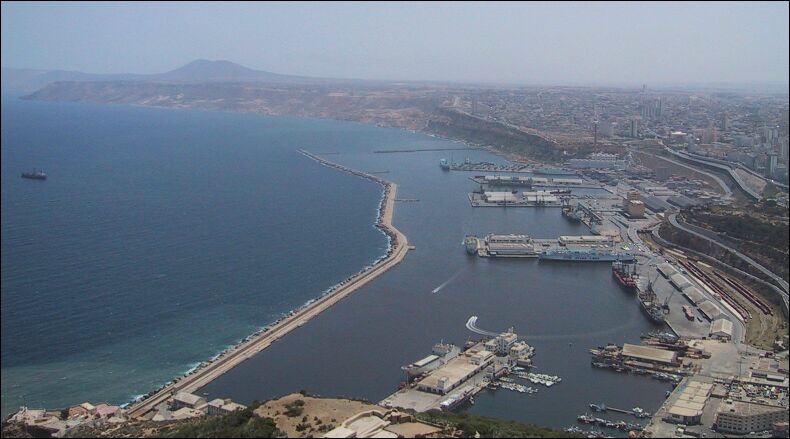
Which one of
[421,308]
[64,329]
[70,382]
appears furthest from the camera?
[421,308]

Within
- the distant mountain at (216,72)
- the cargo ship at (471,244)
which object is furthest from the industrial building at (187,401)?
the distant mountain at (216,72)

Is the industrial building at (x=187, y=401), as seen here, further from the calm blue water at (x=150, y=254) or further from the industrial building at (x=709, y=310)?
the industrial building at (x=709, y=310)

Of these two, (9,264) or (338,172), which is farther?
(338,172)

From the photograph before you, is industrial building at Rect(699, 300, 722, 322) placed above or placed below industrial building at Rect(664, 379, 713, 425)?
above

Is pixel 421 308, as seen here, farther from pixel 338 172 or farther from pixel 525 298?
pixel 338 172

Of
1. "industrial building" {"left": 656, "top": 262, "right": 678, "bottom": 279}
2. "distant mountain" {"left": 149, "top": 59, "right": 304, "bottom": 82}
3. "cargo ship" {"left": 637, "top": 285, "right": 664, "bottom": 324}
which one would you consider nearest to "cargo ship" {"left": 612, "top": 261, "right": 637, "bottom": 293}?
"cargo ship" {"left": 637, "top": 285, "right": 664, "bottom": 324}

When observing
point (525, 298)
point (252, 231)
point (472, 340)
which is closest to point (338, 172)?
point (252, 231)

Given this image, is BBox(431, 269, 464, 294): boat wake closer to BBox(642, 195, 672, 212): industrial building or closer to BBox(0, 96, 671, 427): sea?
BBox(0, 96, 671, 427): sea
